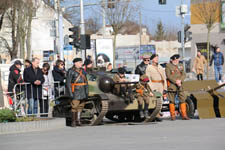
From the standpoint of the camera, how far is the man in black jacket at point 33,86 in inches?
628

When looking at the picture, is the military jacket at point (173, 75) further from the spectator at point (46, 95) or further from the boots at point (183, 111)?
the spectator at point (46, 95)

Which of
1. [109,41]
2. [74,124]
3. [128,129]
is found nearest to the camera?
[128,129]

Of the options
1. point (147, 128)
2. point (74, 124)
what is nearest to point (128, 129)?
point (147, 128)

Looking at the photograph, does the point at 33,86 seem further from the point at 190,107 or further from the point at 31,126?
the point at 190,107

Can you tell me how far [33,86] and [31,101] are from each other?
1.32 feet

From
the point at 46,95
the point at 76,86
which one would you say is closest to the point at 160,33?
the point at 46,95

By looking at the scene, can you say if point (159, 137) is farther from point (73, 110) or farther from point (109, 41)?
point (109, 41)

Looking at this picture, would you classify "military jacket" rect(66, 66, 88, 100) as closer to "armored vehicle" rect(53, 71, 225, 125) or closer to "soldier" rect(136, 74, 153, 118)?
"armored vehicle" rect(53, 71, 225, 125)

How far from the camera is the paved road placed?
33.4ft

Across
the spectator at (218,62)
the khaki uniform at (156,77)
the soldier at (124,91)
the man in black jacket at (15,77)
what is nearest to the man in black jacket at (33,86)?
the man in black jacket at (15,77)

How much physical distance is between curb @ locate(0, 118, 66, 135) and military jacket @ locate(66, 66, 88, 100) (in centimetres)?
69

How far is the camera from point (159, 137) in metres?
11.5

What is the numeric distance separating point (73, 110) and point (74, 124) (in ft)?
1.12

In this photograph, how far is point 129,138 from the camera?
11500 mm
